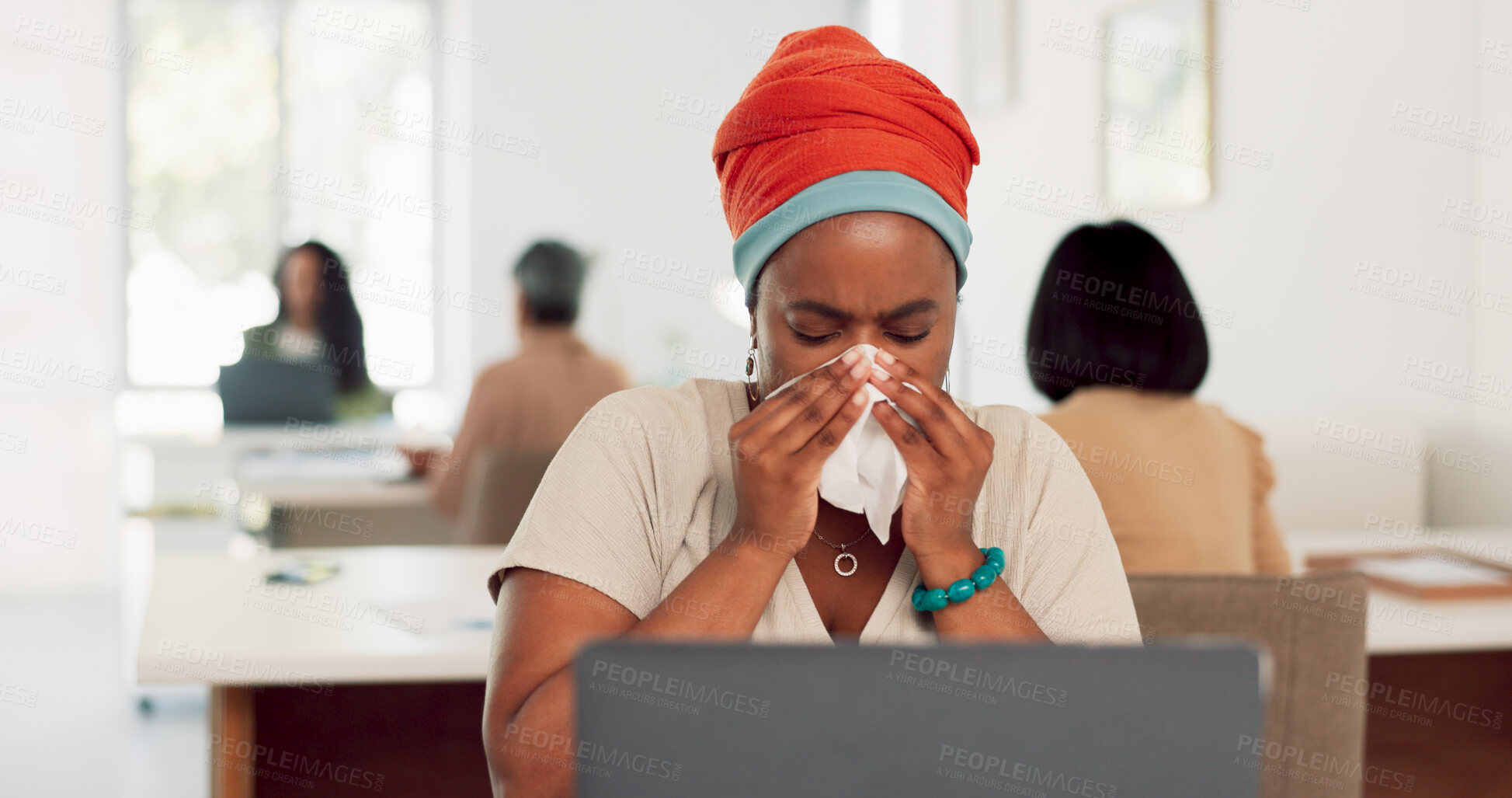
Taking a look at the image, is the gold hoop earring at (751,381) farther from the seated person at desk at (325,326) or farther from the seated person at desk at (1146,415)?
the seated person at desk at (325,326)

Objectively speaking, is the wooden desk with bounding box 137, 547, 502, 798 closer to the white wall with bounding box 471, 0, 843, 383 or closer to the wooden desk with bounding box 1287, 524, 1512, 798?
the wooden desk with bounding box 1287, 524, 1512, 798

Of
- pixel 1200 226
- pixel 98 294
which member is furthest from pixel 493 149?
pixel 1200 226

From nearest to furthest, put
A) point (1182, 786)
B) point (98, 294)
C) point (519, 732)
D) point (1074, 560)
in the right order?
point (1182, 786) < point (519, 732) < point (1074, 560) < point (98, 294)

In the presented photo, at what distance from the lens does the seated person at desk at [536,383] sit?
321cm

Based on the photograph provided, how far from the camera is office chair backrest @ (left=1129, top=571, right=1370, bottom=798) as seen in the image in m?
1.41

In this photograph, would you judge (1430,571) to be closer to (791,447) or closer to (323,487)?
(791,447)

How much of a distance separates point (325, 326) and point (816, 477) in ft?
14.8

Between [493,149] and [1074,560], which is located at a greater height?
[493,149]

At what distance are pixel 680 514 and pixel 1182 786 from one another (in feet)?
2.09

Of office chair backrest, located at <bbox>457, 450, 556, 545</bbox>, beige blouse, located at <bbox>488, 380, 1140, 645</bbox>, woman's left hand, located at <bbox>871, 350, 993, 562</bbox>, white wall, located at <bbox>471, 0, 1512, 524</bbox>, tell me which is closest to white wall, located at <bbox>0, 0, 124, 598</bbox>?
white wall, located at <bbox>471, 0, 1512, 524</bbox>

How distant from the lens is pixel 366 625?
1.76m

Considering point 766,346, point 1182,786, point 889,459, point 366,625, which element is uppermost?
point 766,346

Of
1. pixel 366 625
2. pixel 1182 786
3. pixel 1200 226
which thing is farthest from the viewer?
pixel 1200 226

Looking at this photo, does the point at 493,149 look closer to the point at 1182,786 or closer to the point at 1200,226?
the point at 1200,226
